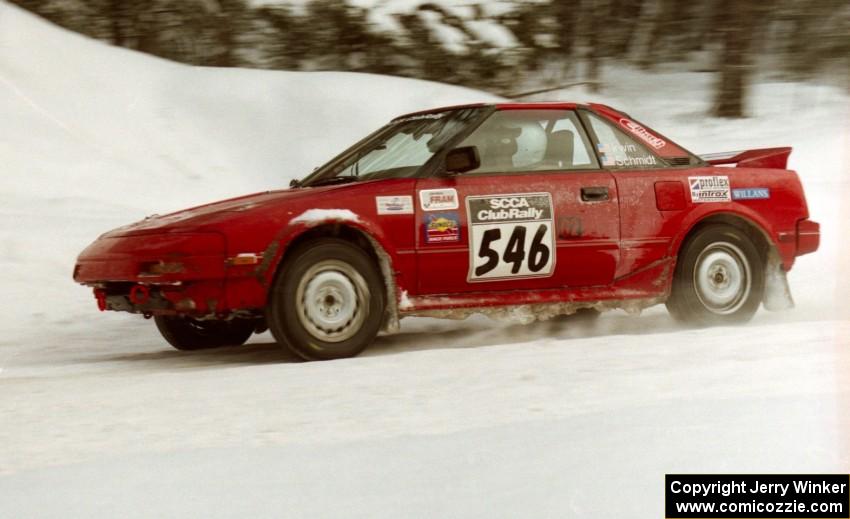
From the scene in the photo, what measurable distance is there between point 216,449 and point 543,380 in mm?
1740

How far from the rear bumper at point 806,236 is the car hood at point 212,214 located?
3213 mm

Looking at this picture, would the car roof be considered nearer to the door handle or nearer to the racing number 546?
the door handle

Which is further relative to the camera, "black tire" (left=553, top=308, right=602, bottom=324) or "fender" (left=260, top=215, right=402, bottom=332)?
"black tire" (left=553, top=308, right=602, bottom=324)

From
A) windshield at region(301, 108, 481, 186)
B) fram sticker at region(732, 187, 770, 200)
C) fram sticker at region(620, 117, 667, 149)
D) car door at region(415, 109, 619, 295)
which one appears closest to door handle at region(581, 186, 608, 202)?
car door at region(415, 109, 619, 295)

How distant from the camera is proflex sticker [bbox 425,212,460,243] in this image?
707cm

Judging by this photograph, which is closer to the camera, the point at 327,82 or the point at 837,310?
the point at 837,310

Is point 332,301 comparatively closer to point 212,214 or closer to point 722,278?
point 212,214

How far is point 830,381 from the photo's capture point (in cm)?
550

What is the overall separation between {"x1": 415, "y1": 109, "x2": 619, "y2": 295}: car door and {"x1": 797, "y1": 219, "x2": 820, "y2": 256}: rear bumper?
1420 millimetres

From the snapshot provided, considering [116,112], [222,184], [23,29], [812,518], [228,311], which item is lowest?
[812,518]

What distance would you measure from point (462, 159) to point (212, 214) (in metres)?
1.41

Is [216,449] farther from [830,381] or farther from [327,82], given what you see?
[327,82]

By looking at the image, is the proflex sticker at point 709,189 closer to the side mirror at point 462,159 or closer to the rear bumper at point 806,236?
the rear bumper at point 806,236

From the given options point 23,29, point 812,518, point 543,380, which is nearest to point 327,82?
point 23,29
